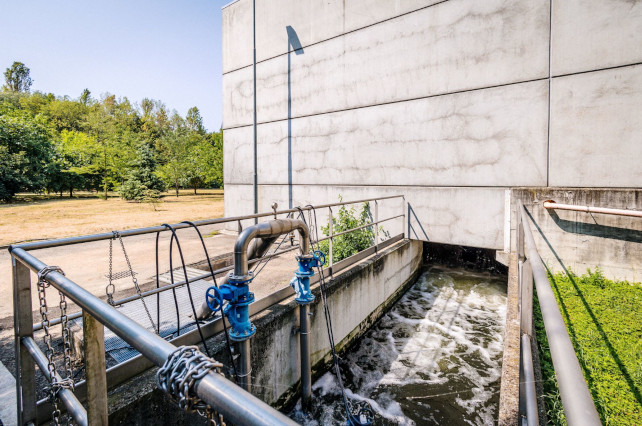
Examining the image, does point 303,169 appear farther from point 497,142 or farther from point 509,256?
point 509,256

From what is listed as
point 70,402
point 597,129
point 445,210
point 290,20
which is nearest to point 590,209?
point 597,129

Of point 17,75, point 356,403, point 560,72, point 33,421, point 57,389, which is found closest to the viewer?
point 57,389

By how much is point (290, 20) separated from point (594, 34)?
6434 mm

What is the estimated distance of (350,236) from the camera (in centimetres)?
636

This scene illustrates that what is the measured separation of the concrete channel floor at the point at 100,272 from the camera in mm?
2855

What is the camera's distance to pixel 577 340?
102 inches

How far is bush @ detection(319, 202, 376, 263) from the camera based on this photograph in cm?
604

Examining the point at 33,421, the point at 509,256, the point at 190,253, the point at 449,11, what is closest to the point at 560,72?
the point at 449,11

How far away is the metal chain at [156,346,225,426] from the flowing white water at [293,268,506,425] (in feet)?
10.8

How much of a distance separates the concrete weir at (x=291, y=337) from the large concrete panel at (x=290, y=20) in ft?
16.5

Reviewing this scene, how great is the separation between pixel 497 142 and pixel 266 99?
5997 millimetres

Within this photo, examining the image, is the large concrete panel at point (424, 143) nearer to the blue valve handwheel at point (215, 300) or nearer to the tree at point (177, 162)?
the blue valve handwheel at point (215, 300)

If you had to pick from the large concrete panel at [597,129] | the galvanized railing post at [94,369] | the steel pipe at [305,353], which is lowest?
the steel pipe at [305,353]

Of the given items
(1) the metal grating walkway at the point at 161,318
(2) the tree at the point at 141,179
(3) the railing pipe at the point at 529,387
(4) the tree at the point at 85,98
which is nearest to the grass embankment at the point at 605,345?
(3) the railing pipe at the point at 529,387
